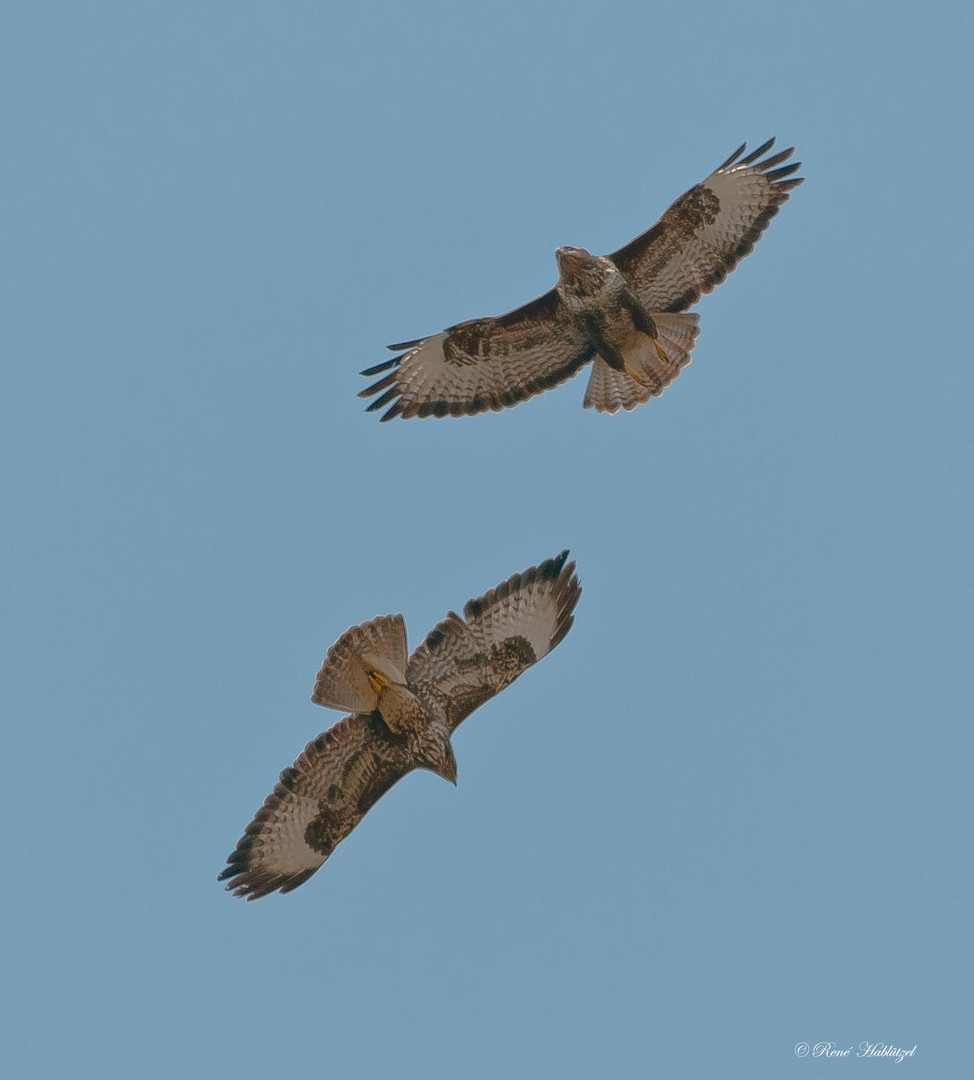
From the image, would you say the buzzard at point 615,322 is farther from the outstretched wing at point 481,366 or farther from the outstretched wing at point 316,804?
the outstretched wing at point 316,804

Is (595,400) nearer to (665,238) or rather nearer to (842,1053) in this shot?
(665,238)

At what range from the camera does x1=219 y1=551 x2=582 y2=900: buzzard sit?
11.2 meters

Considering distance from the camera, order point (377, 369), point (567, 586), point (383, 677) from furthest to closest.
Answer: point (377, 369), point (567, 586), point (383, 677)

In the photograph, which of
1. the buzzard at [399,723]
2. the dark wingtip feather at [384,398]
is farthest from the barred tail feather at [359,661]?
the dark wingtip feather at [384,398]

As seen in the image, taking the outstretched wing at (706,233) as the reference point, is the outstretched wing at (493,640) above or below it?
below

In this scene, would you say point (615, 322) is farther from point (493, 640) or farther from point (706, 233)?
point (493, 640)

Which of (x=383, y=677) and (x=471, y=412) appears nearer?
(x=383, y=677)

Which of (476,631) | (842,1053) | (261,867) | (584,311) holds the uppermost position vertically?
(584,311)

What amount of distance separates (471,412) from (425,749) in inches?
112

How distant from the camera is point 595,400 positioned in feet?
43.0

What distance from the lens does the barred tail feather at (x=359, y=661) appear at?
35.6ft

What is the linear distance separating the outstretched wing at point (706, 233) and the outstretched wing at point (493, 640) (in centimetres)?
231

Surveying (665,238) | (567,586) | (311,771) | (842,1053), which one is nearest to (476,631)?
(567,586)

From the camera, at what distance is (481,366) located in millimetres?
12594
